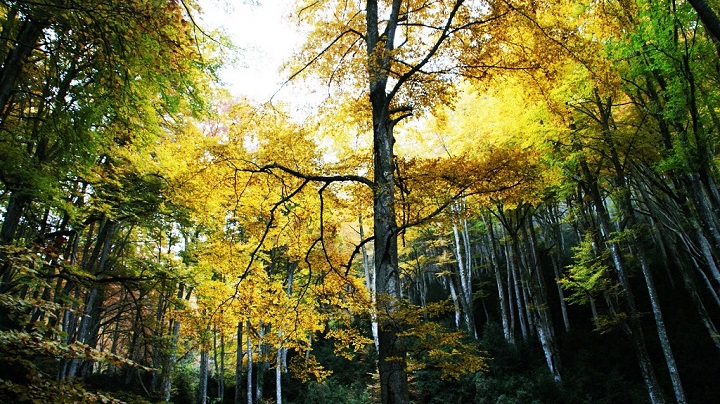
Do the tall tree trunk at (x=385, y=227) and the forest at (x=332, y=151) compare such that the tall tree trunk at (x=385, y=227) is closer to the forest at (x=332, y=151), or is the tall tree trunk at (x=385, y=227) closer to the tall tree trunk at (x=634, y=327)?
the forest at (x=332, y=151)

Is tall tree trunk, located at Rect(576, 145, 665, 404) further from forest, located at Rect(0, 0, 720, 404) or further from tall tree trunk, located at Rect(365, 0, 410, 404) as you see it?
tall tree trunk, located at Rect(365, 0, 410, 404)

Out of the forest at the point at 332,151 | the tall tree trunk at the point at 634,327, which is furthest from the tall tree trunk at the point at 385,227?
the tall tree trunk at the point at 634,327

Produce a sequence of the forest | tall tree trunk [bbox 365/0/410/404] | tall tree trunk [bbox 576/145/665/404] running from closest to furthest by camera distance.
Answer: the forest < tall tree trunk [bbox 365/0/410/404] < tall tree trunk [bbox 576/145/665/404]

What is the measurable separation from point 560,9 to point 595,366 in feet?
42.6

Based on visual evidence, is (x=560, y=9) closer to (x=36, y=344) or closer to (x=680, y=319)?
(x=36, y=344)

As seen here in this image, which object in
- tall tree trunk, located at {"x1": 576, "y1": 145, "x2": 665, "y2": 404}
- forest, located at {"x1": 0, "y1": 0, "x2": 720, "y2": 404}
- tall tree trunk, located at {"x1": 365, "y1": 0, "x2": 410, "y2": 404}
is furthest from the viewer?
tall tree trunk, located at {"x1": 576, "y1": 145, "x2": 665, "y2": 404}

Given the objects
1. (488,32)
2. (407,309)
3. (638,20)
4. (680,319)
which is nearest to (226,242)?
(407,309)

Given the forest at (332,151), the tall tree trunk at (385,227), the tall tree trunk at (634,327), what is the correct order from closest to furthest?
1. the forest at (332,151)
2. the tall tree trunk at (385,227)
3. the tall tree trunk at (634,327)

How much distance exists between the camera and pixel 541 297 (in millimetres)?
13414

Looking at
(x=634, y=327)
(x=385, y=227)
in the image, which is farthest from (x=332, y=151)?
(x=634, y=327)

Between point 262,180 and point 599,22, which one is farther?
point 262,180

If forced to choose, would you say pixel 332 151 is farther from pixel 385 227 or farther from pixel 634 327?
pixel 634 327

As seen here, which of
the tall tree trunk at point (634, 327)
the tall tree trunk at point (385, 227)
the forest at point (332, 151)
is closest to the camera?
the forest at point (332, 151)

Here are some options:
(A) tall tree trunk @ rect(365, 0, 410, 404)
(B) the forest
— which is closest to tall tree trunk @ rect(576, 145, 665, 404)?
(B) the forest
